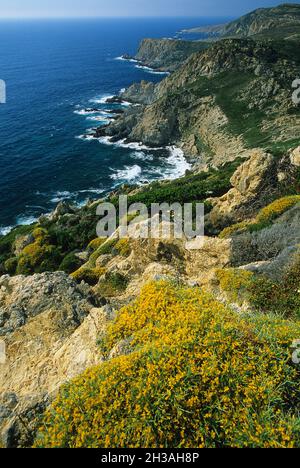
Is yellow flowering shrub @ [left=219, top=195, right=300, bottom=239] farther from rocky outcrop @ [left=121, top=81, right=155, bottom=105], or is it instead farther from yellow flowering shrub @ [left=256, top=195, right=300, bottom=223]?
rocky outcrop @ [left=121, top=81, right=155, bottom=105]

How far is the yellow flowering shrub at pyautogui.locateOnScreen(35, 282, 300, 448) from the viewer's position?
19.8ft

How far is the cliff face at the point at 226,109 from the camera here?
237ft

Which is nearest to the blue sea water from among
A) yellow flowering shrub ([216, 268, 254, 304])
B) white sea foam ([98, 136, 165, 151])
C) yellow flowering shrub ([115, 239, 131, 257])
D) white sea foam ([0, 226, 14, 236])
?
white sea foam ([0, 226, 14, 236])

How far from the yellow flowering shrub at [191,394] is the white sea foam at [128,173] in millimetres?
61195

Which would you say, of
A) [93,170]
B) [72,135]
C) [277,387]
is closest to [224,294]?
[277,387]

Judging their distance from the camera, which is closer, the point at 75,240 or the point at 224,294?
the point at 224,294

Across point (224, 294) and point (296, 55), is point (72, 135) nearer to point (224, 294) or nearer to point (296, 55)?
point (296, 55)

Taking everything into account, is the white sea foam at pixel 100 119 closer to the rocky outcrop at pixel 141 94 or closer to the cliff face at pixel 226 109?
the cliff face at pixel 226 109

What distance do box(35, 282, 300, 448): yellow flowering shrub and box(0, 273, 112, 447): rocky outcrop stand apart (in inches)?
28.3

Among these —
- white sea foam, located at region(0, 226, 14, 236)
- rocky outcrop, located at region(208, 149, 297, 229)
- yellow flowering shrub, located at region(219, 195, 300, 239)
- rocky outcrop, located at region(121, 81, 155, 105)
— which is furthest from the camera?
rocky outcrop, located at region(121, 81, 155, 105)

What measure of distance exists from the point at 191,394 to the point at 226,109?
87.3 metres

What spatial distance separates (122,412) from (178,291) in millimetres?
3579

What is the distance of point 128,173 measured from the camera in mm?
69625

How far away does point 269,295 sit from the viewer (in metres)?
10.4
